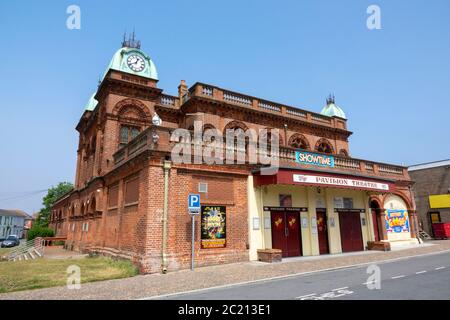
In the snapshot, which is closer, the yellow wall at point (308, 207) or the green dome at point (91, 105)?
the yellow wall at point (308, 207)

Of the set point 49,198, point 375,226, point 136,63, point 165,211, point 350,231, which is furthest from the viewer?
point 49,198

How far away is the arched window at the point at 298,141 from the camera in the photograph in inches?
927

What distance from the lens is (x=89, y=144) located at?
25.1 metres

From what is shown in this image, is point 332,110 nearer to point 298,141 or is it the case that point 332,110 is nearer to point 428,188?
point 298,141

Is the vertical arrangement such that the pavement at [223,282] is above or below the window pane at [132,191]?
below

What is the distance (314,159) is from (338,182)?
1.83 metres

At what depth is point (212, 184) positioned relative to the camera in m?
13.9

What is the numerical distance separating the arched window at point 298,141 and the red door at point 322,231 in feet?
23.7

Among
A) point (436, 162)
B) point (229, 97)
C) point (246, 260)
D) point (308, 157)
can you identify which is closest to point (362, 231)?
point (308, 157)

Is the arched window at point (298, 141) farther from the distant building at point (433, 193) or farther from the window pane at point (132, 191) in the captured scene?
the distant building at point (433, 193)

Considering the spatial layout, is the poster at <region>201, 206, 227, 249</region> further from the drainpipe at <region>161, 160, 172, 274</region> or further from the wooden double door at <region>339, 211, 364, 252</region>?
the wooden double door at <region>339, 211, 364, 252</region>

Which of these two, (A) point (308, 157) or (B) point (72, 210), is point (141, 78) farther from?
(B) point (72, 210)

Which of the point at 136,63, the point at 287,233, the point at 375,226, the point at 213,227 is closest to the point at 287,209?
the point at 287,233

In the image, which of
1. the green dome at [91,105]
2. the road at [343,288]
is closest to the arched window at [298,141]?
the road at [343,288]
